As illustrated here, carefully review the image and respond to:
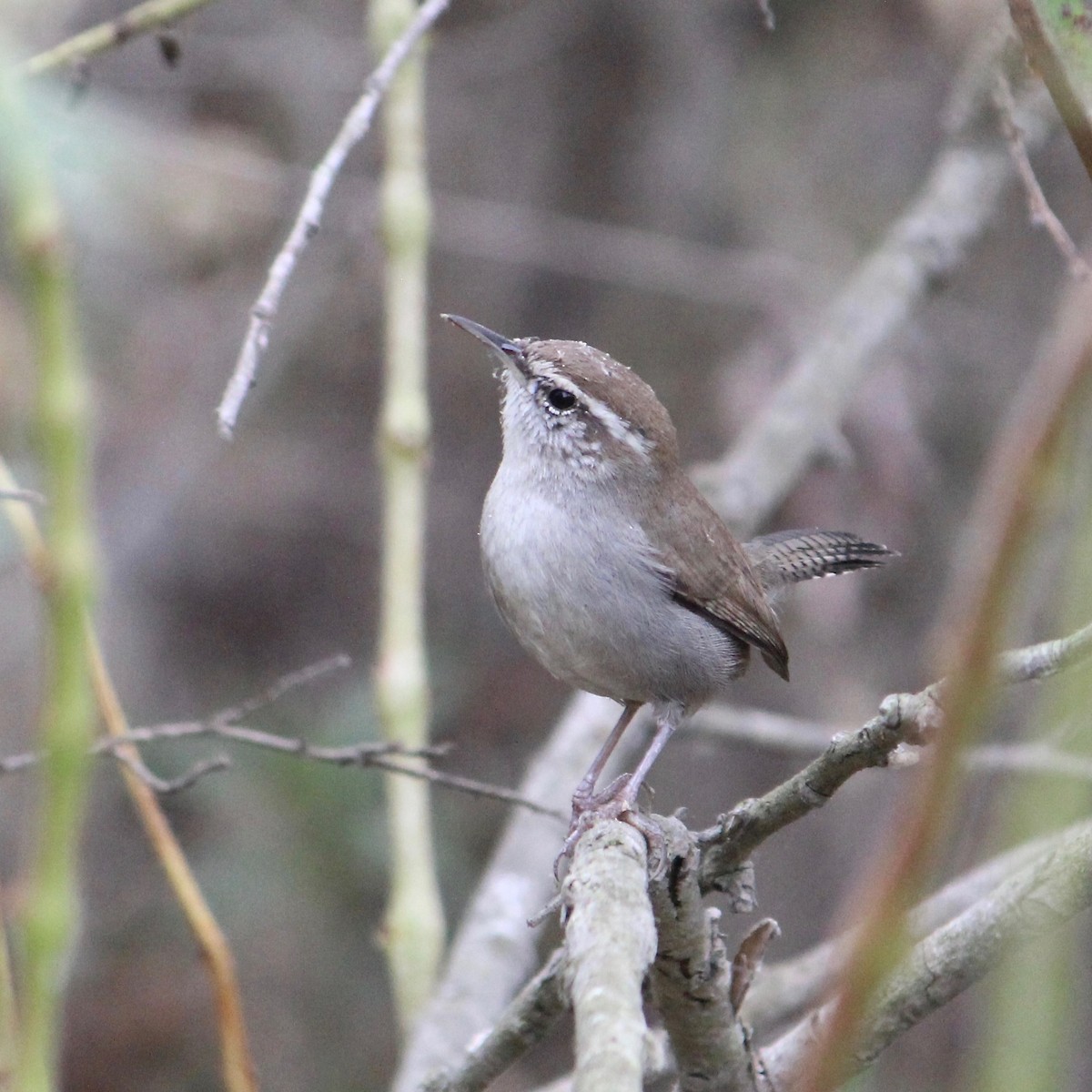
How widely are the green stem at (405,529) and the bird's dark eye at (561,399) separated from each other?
380 millimetres

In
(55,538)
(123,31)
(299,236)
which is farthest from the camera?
(123,31)

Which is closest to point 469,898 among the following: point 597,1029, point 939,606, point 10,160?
point 939,606

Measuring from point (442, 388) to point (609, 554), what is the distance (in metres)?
4.54

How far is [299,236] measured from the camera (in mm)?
2156

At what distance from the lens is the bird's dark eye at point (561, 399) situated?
3555mm

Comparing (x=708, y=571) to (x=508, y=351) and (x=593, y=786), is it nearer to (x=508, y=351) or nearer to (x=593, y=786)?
(x=593, y=786)

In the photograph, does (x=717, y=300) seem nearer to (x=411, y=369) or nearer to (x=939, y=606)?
(x=939, y=606)

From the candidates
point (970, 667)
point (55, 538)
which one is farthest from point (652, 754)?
point (970, 667)

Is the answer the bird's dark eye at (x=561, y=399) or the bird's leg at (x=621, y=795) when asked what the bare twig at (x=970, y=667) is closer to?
the bird's leg at (x=621, y=795)

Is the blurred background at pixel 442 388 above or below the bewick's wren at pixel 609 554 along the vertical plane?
above

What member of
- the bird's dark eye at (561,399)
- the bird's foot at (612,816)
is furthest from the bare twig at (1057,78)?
the bird's dark eye at (561,399)

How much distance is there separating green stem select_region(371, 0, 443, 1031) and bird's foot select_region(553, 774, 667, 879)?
46 cm

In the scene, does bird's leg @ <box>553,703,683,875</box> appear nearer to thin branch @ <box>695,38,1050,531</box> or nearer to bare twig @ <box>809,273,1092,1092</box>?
thin branch @ <box>695,38,1050,531</box>

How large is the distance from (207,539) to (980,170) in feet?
14.7
